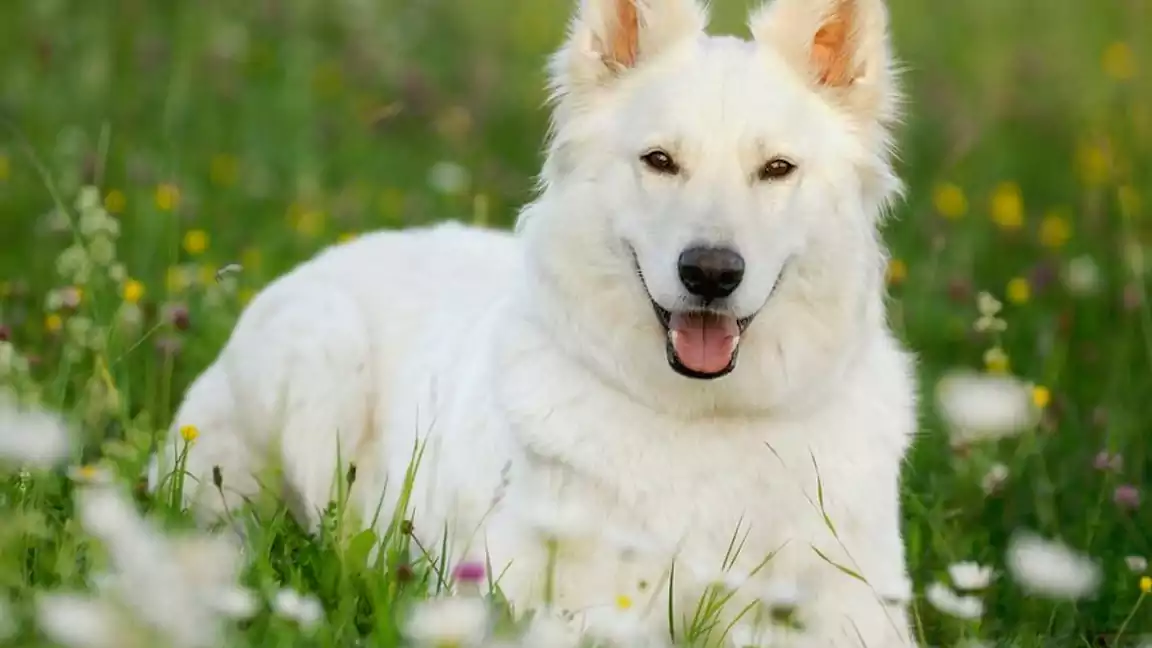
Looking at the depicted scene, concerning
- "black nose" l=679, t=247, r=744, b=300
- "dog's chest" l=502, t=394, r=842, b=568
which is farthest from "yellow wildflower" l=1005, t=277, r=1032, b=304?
"black nose" l=679, t=247, r=744, b=300

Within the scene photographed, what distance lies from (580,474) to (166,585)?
1.75 metres

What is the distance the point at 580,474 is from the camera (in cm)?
375

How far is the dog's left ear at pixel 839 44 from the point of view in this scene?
3885 millimetres

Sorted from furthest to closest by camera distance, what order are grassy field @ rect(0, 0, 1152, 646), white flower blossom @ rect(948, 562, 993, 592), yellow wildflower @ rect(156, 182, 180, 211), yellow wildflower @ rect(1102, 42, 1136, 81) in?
1. yellow wildflower @ rect(1102, 42, 1136, 81)
2. yellow wildflower @ rect(156, 182, 180, 211)
3. grassy field @ rect(0, 0, 1152, 646)
4. white flower blossom @ rect(948, 562, 993, 592)

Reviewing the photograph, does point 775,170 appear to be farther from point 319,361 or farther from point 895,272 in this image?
point 895,272

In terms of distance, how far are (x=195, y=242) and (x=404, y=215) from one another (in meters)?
1.50

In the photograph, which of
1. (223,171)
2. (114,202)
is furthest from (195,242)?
(223,171)

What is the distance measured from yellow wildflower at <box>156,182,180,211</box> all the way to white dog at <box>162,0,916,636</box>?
250 cm

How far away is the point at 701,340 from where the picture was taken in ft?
11.9

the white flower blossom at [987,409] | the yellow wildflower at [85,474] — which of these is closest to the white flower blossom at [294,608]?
the yellow wildflower at [85,474]

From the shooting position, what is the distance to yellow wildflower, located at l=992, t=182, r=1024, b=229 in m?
7.62

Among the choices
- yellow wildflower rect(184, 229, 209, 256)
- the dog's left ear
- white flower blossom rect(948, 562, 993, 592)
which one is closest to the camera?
white flower blossom rect(948, 562, 993, 592)

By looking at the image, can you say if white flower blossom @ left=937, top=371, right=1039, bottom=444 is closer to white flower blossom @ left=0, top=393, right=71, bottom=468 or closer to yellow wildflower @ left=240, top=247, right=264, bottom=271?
yellow wildflower @ left=240, top=247, right=264, bottom=271

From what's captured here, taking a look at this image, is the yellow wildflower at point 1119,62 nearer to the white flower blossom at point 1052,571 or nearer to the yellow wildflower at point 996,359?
the yellow wildflower at point 996,359
